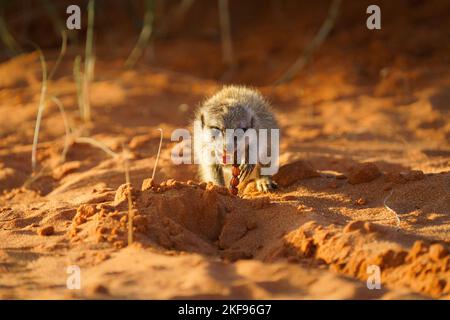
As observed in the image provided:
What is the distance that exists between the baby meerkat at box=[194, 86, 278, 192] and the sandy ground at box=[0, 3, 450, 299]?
0.59ft

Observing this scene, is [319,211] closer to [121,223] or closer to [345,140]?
[121,223]

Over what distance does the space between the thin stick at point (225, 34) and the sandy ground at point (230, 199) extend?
2.89 feet

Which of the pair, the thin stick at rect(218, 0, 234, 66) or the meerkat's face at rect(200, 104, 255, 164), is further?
the thin stick at rect(218, 0, 234, 66)

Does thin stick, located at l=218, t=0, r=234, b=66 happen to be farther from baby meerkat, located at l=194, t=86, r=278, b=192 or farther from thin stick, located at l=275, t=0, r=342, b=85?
baby meerkat, located at l=194, t=86, r=278, b=192

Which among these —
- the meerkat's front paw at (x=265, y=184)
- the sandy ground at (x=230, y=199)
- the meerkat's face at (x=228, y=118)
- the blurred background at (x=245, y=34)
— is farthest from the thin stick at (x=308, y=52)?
the meerkat's front paw at (x=265, y=184)

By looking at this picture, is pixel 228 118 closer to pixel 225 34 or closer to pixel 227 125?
pixel 227 125

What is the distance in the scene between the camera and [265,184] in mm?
5680

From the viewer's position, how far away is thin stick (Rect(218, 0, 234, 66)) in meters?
10.7

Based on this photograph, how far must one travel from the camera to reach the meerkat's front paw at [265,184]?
564cm

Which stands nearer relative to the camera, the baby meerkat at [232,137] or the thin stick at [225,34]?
the baby meerkat at [232,137]

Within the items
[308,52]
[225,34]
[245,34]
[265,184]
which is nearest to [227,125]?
[265,184]

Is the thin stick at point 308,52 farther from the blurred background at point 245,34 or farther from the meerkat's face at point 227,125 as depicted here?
the meerkat's face at point 227,125

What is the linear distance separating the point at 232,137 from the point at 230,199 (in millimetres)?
933

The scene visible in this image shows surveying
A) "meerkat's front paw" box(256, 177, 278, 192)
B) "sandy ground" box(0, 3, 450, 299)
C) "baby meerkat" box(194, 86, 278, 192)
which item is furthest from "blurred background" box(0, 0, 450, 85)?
"meerkat's front paw" box(256, 177, 278, 192)
